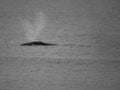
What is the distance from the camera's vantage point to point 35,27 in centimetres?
120

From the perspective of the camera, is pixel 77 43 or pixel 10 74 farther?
pixel 77 43

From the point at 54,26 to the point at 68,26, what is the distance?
2.8 inches

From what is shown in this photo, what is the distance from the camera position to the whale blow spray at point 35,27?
1.14 m

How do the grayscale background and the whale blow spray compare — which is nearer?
the grayscale background

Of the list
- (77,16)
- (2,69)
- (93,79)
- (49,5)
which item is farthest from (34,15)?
(93,79)

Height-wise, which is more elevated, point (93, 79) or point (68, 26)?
point (68, 26)

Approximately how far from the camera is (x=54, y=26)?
3.89 ft

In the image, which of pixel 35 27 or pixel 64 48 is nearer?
pixel 64 48

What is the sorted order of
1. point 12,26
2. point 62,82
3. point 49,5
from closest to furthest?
point 62,82 → point 12,26 → point 49,5

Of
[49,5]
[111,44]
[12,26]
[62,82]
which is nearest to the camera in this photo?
[62,82]

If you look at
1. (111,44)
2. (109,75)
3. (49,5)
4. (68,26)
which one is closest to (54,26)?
(68,26)

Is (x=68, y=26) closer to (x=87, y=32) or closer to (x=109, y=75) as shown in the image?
(x=87, y=32)

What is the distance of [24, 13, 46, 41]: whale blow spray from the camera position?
1.14 m

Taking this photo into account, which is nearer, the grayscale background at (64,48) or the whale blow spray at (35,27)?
the grayscale background at (64,48)
